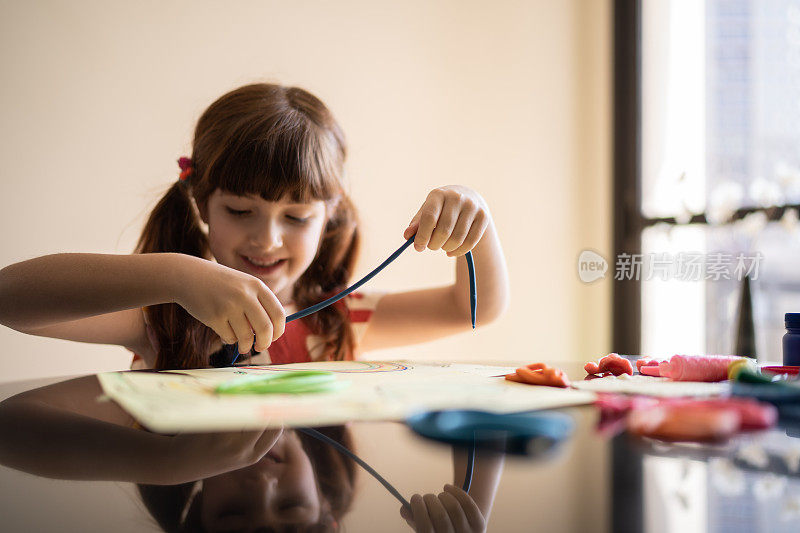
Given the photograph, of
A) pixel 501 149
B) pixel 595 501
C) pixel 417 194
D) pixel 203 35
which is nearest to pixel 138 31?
pixel 203 35

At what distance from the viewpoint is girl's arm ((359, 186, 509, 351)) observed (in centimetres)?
72

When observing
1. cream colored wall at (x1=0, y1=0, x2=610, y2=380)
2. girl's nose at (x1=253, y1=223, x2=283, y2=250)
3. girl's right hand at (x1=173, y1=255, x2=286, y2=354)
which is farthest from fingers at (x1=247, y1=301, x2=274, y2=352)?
cream colored wall at (x1=0, y1=0, x2=610, y2=380)

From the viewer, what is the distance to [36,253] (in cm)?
141

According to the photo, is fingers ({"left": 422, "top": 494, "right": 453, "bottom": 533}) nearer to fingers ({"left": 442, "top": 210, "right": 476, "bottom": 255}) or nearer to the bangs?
fingers ({"left": 442, "top": 210, "right": 476, "bottom": 255})

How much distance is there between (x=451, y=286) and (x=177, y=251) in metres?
0.47

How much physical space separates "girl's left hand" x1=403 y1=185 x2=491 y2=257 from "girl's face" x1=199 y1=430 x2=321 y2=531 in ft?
1.37

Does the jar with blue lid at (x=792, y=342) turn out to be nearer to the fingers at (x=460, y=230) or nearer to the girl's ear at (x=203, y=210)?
the fingers at (x=460, y=230)

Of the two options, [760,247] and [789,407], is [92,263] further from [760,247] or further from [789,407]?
[760,247]

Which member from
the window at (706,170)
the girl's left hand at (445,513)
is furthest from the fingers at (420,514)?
the window at (706,170)

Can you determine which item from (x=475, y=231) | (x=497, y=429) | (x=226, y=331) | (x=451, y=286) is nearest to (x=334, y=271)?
(x=451, y=286)

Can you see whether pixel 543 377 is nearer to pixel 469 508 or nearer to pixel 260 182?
pixel 469 508

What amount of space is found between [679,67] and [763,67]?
0.77 feet

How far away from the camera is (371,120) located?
1.79 metres

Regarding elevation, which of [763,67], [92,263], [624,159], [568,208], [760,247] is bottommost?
[92,263]
